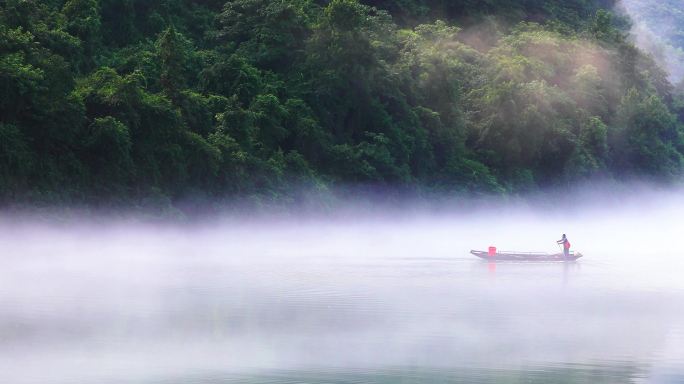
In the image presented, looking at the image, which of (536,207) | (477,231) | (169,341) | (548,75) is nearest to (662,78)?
(548,75)

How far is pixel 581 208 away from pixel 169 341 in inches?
1778

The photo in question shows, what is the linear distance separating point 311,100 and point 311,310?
26.9 meters

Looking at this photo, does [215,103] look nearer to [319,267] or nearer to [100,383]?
[319,267]

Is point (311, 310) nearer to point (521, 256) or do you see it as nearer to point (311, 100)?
point (521, 256)

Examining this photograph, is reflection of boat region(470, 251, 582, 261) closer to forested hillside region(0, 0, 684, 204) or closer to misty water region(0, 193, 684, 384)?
misty water region(0, 193, 684, 384)

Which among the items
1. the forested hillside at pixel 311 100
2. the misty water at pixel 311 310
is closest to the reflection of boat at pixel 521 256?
the misty water at pixel 311 310

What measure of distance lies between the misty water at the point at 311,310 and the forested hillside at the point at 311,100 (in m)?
2.06

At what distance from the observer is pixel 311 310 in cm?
1995

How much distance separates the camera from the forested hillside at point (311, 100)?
3300 centimetres

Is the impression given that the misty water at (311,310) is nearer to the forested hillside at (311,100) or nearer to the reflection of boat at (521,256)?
the reflection of boat at (521,256)

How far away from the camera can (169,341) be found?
53.5ft

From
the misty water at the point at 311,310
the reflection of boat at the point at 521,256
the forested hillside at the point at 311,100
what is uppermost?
the forested hillside at the point at 311,100

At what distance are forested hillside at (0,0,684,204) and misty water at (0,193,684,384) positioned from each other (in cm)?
206

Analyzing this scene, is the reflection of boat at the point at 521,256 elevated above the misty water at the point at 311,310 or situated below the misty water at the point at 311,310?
above
